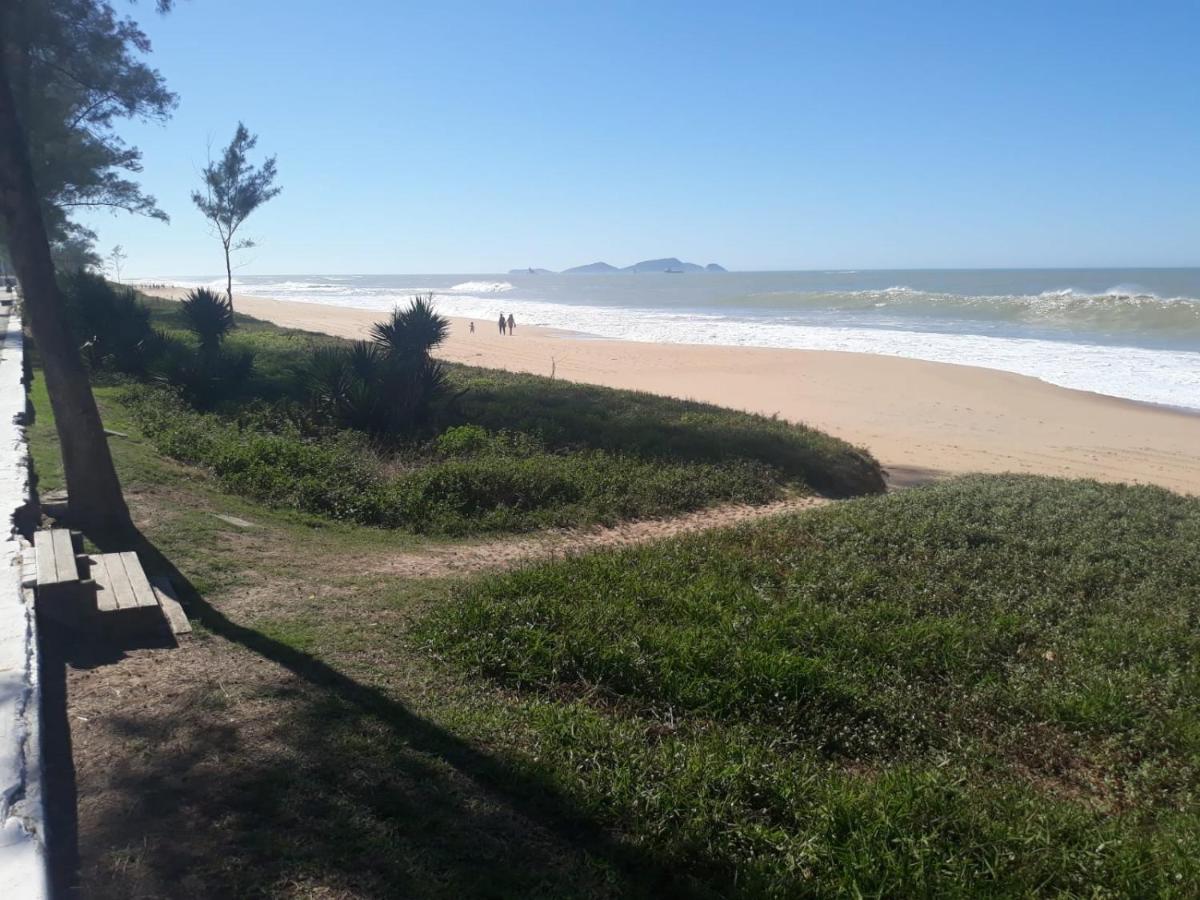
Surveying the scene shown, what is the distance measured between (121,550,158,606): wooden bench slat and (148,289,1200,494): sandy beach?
10666 millimetres

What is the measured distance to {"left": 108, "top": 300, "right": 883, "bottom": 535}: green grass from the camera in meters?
9.00

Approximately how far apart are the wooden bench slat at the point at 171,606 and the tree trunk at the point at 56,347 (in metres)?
1.33

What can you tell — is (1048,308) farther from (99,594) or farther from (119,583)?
(99,594)

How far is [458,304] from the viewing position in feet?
242


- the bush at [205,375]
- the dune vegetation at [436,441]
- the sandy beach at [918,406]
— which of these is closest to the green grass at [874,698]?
the dune vegetation at [436,441]

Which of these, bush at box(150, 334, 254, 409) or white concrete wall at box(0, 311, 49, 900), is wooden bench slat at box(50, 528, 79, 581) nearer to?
white concrete wall at box(0, 311, 49, 900)

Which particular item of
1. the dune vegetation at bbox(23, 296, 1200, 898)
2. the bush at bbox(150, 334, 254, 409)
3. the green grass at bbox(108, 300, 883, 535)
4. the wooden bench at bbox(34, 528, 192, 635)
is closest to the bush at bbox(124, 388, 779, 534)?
the green grass at bbox(108, 300, 883, 535)

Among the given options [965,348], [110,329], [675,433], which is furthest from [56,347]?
[965,348]

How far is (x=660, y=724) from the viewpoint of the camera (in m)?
4.40

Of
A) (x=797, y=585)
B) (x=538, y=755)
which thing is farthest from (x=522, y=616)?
(x=797, y=585)

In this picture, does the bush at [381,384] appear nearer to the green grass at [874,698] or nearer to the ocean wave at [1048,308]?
the green grass at [874,698]

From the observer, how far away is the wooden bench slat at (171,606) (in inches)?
201

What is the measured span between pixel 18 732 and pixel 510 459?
684 centimetres

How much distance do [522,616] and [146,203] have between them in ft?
75.9
